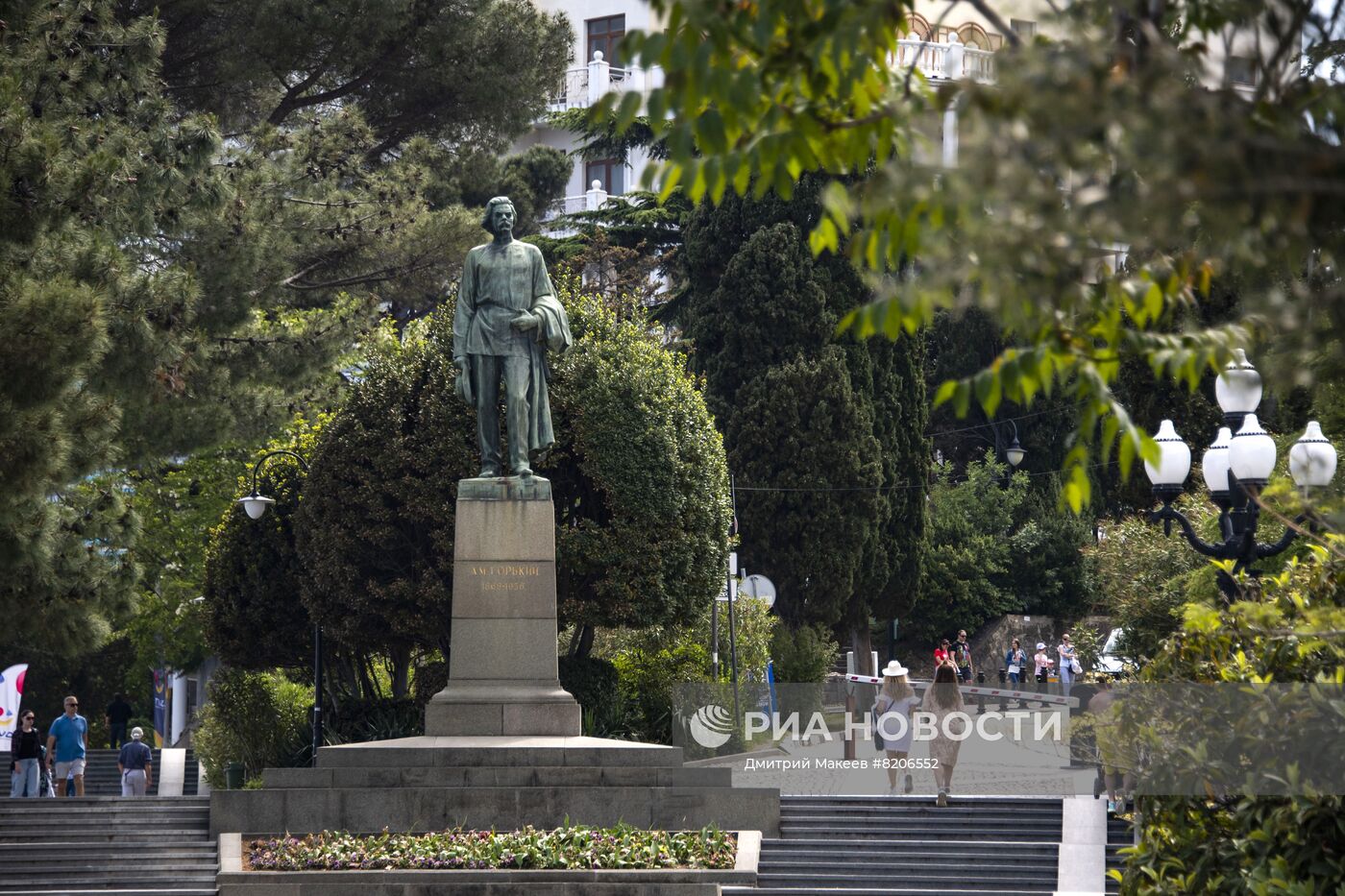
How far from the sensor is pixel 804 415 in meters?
38.3

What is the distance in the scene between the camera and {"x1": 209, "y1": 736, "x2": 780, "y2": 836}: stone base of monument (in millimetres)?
16938

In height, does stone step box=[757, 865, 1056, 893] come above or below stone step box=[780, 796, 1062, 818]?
below

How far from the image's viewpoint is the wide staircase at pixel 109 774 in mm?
31688

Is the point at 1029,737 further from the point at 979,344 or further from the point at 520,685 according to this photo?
the point at 979,344

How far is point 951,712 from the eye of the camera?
697 inches

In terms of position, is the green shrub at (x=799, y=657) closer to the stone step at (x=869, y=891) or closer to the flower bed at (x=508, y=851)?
the flower bed at (x=508, y=851)

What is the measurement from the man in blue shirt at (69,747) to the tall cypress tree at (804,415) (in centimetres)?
1707

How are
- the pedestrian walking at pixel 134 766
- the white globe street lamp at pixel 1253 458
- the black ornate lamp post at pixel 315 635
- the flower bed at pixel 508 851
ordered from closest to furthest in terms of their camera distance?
the white globe street lamp at pixel 1253 458 → the flower bed at pixel 508 851 → the black ornate lamp post at pixel 315 635 → the pedestrian walking at pixel 134 766

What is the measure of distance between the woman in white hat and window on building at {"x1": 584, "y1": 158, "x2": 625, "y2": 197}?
40.0m

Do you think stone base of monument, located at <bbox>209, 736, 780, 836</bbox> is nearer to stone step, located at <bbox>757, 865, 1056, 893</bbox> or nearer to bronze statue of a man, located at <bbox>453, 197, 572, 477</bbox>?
stone step, located at <bbox>757, 865, 1056, 893</bbox>

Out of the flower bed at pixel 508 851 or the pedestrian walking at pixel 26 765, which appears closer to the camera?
the flower bed at pixel 508 851

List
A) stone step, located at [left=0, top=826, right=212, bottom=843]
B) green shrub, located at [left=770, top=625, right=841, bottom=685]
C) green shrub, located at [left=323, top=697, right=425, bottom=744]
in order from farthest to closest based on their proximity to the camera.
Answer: green shrub, located at [left=770, top=625, right=841, bottom=685]
green shrub, located at [left=323, top=697, right=425, bottom=744]
stone step, located at [left=0, top=826, right=212, bottom=843]

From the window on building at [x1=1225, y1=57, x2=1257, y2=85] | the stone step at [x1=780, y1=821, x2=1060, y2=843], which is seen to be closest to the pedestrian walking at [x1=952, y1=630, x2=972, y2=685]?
the stone step at [x1=780, y1=821, x2=1060, y2=843]
